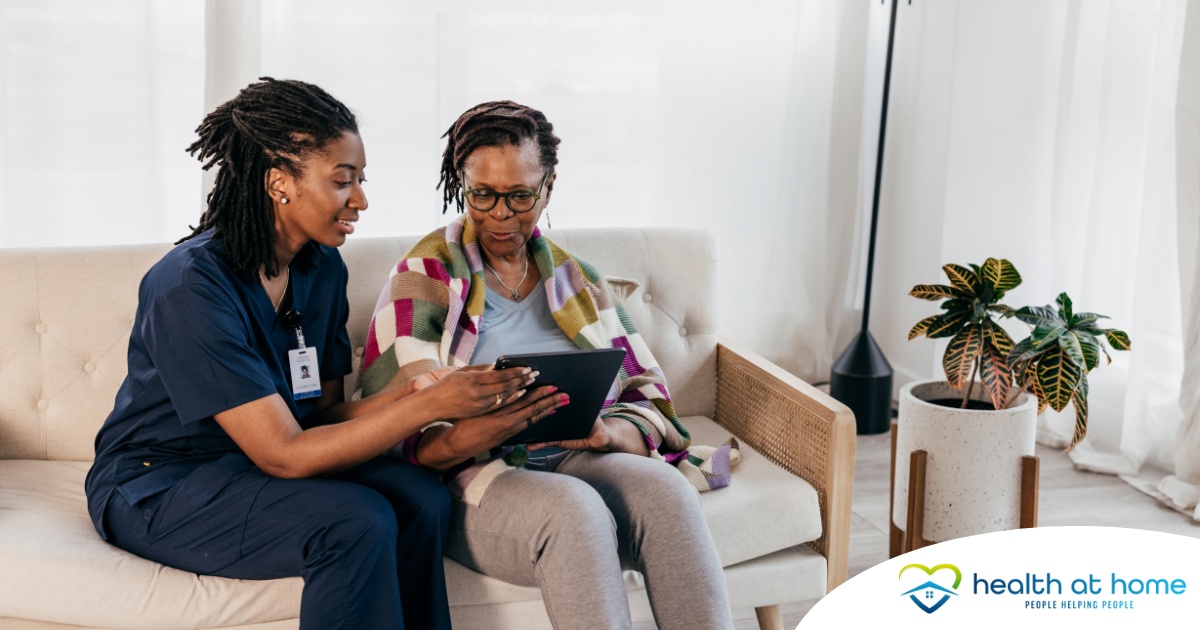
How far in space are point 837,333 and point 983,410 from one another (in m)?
1.49

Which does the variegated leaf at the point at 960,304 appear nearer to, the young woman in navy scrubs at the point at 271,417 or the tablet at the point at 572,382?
the tablet at the point at 572,382

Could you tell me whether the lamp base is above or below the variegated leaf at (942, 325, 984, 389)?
below

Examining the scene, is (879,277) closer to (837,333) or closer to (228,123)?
(837,333)

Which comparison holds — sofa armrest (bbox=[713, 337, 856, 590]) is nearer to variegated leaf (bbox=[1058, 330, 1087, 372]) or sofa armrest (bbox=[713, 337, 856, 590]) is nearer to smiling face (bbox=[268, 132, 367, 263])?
variegated leaf (bbox=[1058, 330, 1087, 372])

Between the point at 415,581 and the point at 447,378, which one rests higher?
the point at 447,378

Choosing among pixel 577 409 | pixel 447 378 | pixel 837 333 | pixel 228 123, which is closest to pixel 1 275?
pixel 228 123

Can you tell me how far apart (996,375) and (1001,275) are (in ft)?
0.67

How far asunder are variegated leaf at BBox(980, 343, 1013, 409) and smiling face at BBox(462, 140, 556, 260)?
100 cm

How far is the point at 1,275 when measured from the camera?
201 centimetres

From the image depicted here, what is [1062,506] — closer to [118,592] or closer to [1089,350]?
[1089,350]

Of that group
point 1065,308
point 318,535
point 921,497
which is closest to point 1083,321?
point 1065,308

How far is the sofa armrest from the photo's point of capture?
1937mm

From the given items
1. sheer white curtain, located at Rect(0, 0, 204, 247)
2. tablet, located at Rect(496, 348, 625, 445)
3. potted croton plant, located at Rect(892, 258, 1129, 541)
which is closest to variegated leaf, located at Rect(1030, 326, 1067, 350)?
potted croton plant, located at Rect(892, 258, 1129, 541)

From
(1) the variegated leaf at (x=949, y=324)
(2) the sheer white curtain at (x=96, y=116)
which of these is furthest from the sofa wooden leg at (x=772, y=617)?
(2) the sheer white curtain at (x=96, y=116)
